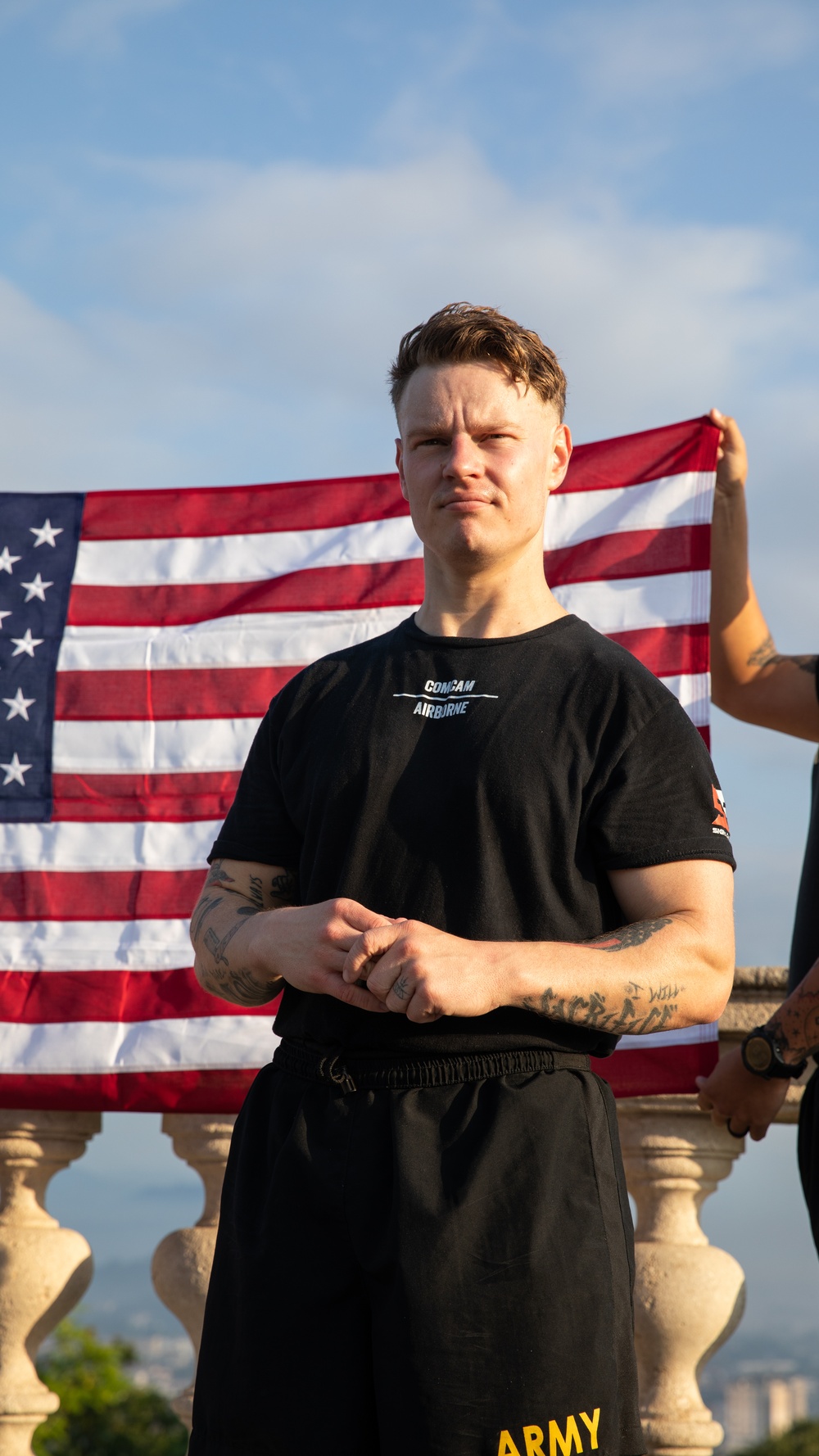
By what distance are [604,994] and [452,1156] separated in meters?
0.31

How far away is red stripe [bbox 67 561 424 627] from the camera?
423 cm

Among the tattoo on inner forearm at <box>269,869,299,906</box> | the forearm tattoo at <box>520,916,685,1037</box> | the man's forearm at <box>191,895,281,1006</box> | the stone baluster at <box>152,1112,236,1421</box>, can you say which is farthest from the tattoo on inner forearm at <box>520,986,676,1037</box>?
the stone baluster at <box>152,1112,236,1421</box>

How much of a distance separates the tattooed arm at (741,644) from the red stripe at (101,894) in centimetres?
166

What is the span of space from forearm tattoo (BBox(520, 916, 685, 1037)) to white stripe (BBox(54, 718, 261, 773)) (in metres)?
2.30

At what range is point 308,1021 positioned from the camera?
2043 millimetres

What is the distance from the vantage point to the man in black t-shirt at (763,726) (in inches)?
111

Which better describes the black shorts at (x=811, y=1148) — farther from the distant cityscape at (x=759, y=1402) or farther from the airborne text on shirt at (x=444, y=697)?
the distant cityscape at (x=759, y=1402)

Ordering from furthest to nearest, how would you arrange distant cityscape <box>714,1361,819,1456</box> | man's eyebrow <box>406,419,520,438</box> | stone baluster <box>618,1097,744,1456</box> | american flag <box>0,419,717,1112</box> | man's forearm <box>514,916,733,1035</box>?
distant cityscape <box>714,1361,819,1456</box> → american flag <box>0,419,717,1112</box> → stone baluster <box>618,1097,744,1456</box> → man's eyebrow <box>406,419,520,438</box> → man's forearm <box>514,916,733,1035</box>

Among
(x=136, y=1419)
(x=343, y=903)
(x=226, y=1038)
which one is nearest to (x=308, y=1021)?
(x=343, y=903)

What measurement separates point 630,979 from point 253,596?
2.67 metres

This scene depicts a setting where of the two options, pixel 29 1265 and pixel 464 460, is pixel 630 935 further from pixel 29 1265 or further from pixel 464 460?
pixel 29 1265

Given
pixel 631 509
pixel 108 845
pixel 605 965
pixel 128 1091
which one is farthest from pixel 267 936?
pixel 631 509

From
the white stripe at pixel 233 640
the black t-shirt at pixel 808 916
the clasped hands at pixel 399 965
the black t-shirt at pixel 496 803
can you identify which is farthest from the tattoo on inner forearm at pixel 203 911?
the white stripe at pixel 233 640

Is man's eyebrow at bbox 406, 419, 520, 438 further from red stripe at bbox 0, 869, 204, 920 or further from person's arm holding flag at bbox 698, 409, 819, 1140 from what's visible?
red stripe at bbox 0, 869, 204, 920
